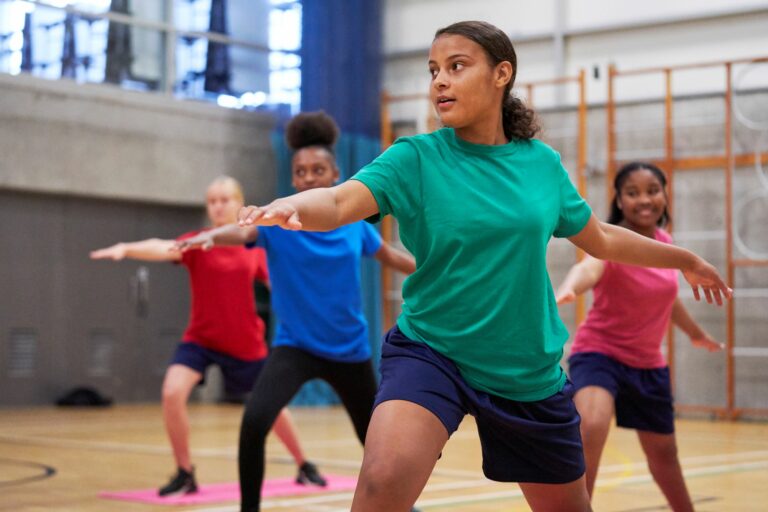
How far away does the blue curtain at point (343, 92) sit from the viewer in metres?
12.2

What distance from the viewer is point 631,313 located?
4.12m

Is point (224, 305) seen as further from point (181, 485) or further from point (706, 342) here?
point (706, 342)

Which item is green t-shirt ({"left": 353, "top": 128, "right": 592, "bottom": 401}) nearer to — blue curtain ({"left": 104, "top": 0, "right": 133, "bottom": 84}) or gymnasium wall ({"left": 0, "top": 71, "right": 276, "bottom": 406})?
gymnasium wall ({"left": 0, "top": 71, "right": 276, "bottom": 406})

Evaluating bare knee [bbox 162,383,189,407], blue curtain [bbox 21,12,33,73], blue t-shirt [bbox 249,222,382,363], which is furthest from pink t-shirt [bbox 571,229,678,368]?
blue curtain [bbox 21,12,33,73]

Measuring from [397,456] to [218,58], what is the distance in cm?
1032

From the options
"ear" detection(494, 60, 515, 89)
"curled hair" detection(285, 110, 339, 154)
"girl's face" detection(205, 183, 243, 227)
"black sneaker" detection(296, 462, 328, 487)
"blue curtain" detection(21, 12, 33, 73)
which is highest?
"blue curtain" detection(21, 12, 33, 73)

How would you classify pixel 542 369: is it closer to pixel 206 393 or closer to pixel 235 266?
pixel 235 266

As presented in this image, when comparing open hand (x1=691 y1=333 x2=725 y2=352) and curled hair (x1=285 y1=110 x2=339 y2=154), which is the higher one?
curled hair (x1=285 y1=110 x2=339 y2=154)

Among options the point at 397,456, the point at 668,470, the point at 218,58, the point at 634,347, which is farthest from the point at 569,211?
the point at 218,58

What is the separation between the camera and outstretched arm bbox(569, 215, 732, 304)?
2.83 meters

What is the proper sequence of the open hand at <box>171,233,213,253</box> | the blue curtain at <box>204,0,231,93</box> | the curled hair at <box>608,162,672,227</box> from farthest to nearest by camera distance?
the blue curtain at <box>204,0,231,93</box> < the curled hair at <box>608,162,672,227</box> < the open hand at <box>171,233,213,253</box>

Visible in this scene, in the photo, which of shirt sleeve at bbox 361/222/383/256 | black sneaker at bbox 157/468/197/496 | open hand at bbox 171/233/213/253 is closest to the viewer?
open hand at bbox 171/233/213/253

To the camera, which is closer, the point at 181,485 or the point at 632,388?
the point at 632,388

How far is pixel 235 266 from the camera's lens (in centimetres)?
584
